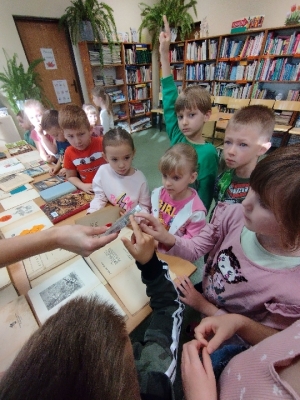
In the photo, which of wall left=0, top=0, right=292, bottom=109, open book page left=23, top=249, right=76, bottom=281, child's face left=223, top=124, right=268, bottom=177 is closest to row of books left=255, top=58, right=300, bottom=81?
wall left=0, top=0, right=292, bottom=109

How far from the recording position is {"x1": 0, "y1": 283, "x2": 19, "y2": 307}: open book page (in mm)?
668

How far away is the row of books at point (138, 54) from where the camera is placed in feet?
13.8

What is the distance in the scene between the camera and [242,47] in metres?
3.46

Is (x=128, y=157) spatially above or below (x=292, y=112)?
above

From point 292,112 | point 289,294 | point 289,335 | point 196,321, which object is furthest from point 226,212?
point 292,112

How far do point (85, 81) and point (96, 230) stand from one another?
4.32 metres

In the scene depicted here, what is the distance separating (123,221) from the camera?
2.27 ft

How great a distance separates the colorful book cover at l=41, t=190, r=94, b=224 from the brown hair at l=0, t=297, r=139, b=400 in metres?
0.82

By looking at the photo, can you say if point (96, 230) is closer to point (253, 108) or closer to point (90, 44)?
point (253, 108)

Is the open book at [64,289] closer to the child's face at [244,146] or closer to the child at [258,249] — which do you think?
the child at [258,249]

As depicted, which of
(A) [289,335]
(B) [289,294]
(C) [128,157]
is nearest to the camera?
(A) [289,335]

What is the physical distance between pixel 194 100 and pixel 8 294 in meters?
1.36

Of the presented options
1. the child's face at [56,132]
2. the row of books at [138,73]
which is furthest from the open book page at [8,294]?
the row of books at [138,73]

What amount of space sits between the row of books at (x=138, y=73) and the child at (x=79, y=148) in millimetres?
3633
